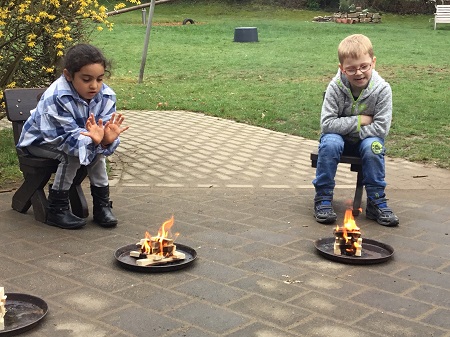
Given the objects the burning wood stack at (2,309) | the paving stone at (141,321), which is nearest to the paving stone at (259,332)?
the paving stone at (141,321)

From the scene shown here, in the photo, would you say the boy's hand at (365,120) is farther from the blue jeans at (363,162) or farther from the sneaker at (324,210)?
the sneaker at (324,210)

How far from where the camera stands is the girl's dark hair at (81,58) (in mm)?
5012

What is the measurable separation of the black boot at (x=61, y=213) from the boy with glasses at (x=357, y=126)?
1.73 m

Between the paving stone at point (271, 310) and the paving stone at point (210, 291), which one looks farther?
the paving stone at point (210, 291)

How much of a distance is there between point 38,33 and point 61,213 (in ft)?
9.28

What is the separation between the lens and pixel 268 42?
22797 mm

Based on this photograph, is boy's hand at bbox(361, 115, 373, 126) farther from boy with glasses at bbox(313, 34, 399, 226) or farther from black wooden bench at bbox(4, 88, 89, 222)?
black wooden bench at bbox(4, 88, 89, 222)

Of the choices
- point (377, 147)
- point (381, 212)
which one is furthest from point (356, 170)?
point (381, 212)

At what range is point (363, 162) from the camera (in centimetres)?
555

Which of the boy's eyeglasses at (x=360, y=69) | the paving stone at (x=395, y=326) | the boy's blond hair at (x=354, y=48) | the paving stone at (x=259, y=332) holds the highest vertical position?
the boy's blond hair at (x=354, y=48)

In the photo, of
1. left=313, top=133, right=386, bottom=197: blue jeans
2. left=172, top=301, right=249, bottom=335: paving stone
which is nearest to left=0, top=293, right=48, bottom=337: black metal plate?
left=172, top=301, right=249, bottom=335: paving stone

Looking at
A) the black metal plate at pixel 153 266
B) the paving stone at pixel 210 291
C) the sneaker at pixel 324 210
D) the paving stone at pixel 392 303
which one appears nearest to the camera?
the paving stone at pixel 392 303

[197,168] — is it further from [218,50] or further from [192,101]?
[218,50]

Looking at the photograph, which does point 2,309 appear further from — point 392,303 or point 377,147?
point 377,147
